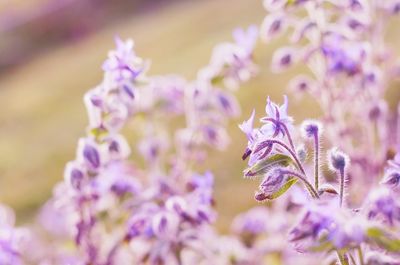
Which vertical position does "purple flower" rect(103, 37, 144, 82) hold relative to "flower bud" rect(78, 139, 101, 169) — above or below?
above

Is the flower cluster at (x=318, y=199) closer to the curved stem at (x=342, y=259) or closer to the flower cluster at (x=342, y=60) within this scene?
the curved stem at (x=342, y=259)

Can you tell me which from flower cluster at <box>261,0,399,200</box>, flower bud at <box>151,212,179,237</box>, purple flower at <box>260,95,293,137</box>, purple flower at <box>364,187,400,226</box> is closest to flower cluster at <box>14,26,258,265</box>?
flower bud at <box>151,212,179,237</box>

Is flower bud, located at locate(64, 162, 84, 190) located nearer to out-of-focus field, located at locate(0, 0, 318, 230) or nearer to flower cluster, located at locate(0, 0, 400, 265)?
flower cluster, located at locate(0, 0, 400, 265)

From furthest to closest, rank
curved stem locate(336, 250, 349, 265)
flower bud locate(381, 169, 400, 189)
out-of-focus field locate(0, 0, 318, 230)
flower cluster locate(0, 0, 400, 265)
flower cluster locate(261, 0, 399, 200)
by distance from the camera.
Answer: out-of-focus field locate(0, 0, 318, 230), flower cluster locate(261, 0, 399, 200), flower cluster locate(0, 0, 400, 265), flower bud locate(381, 169, 400, 189), curved stem locate(336, 250, 349, 265)

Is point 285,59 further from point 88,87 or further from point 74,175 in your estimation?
point 88,87

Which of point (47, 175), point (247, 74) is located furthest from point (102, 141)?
point (47, 175)

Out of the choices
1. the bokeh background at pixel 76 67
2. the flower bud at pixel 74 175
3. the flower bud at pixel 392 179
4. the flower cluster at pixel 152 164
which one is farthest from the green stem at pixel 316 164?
the bokeh background at pixel 76 67

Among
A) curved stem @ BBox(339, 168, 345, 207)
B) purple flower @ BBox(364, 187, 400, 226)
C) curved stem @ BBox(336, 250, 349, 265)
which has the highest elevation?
curved stem @ BBox(339, 168, 345, 207)

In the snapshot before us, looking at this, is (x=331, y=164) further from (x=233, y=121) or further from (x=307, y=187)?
(x=233, y=121)

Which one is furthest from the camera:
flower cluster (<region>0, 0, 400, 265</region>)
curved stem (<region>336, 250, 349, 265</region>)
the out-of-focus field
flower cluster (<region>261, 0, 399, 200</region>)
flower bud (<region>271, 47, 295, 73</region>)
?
the out-of-focus field
